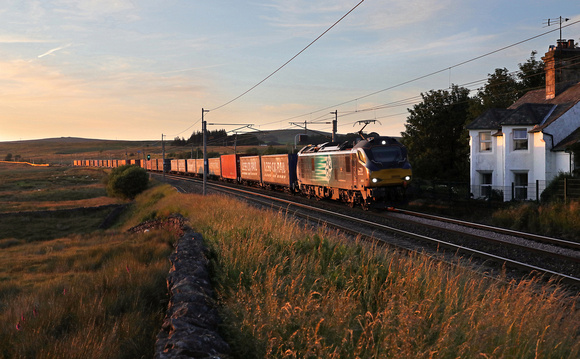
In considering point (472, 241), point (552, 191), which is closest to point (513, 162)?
point (552, 191)

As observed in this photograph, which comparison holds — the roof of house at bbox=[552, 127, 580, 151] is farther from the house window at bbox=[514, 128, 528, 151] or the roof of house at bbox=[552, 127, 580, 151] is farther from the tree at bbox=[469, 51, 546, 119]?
the tree at bbox=[469, 51, 546, 119]

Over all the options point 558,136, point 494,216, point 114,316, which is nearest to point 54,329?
point 114,316

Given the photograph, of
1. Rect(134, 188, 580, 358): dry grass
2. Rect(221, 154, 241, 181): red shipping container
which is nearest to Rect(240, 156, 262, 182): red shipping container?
Rect(221, 154, 241, 181): red shipping container

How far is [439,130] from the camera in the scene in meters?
47.8

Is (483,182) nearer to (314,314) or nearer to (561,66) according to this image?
(561,66)

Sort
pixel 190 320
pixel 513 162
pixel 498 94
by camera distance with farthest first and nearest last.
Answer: pixel 498 94 → pixel 513 162 → pixel 190 320

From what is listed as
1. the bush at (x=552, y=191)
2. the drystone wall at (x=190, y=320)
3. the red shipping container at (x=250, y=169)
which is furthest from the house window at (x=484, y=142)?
the drystone wall at (x=190, y=320)

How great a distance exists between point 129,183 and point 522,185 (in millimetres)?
49084

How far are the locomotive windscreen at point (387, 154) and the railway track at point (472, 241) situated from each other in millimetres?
2773

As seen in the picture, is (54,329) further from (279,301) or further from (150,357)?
(279,301)

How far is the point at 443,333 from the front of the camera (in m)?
5.18

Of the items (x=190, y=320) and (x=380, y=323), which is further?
(x=190, y=320)

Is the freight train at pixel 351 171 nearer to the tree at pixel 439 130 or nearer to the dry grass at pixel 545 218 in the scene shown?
the dry grass at pixel 545 218

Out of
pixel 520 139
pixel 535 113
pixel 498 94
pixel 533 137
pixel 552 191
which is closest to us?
pixel 552 191
